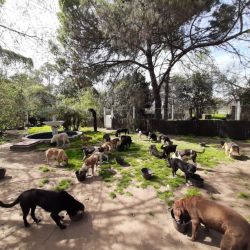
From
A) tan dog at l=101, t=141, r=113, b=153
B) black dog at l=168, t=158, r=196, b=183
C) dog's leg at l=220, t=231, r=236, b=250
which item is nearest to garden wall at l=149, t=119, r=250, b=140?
tan dog at l=101, t=141, r=113, b=153

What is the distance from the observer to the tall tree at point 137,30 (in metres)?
15.0

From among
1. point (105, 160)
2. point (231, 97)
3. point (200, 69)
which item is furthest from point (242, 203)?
point (231, 97)

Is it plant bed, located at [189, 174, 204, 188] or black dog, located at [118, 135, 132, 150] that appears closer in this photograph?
plant bed, located at [189, 174, 204, 188]

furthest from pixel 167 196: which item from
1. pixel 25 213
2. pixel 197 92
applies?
pixel 197 92

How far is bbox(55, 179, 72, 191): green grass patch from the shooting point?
6797 millimetres

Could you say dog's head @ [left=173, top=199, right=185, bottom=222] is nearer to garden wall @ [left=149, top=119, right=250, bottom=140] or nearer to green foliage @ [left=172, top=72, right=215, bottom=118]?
garden wall @ [left=149, top=119, right=250, bottom=140]

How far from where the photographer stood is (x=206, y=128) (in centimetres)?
1727

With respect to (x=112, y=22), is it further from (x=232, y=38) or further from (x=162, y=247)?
(x=162, y=247)

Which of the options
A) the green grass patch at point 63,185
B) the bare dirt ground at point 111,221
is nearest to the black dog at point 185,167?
the bare dirt ground at point 111,221

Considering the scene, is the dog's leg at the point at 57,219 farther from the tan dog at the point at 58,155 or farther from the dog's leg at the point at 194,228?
the tan dog at the point at 58,155

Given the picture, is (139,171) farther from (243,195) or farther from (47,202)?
(47,202)

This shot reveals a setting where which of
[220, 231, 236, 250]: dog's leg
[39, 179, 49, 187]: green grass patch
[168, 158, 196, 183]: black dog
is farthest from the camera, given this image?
[39, 179, 49, 187]: green grass patch

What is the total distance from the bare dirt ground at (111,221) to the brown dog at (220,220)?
41 cm

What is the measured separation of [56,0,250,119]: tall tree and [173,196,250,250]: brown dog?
12.5 m
